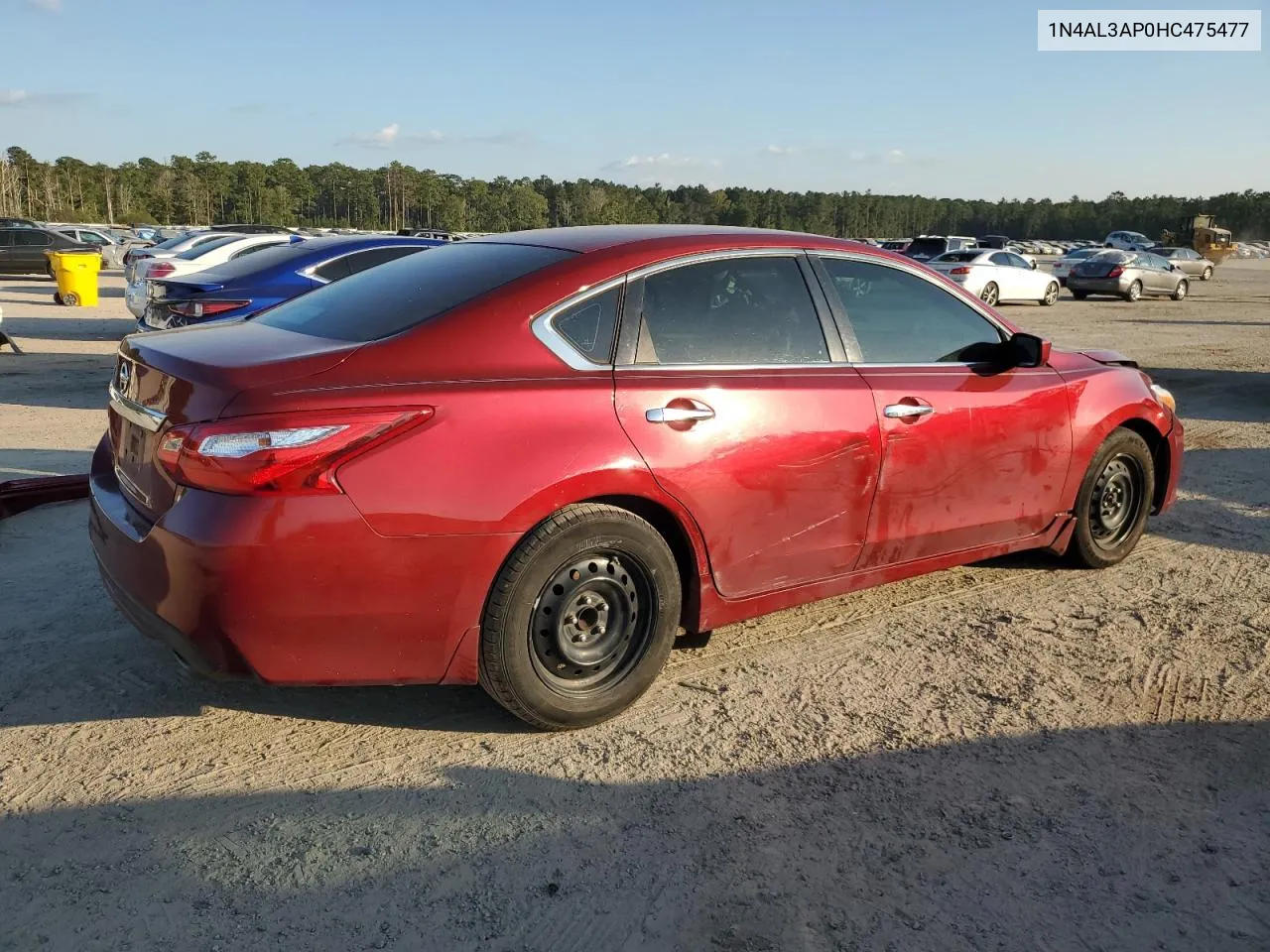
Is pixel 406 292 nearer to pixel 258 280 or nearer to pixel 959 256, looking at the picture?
pixel 258 280

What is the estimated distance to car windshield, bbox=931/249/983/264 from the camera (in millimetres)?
25792

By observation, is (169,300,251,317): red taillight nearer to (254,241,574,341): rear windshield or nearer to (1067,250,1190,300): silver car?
(254,241,574,341): rear windshield

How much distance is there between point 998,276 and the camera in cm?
2564

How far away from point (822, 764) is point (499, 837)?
1071 millimetres

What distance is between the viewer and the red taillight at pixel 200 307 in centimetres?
841

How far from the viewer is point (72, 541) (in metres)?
5.21

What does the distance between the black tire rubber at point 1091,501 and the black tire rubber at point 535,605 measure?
249 cm

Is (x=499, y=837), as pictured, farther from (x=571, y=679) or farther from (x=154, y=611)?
(x=154, y=611)

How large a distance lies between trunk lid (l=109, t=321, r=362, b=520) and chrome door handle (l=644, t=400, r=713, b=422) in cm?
98

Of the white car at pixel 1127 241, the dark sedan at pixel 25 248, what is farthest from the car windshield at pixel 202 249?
the white car at pixel 1127 241

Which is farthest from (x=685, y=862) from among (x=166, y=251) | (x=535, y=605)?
(x=166, y=251)

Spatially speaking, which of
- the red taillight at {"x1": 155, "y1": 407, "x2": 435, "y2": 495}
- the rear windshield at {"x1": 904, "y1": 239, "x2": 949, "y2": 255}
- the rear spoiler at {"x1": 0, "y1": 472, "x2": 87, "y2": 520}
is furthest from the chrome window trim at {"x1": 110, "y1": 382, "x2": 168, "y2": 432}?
the rear windshield at {"x1": 904, "y1": 239, "x2": 949, "y2": 255}

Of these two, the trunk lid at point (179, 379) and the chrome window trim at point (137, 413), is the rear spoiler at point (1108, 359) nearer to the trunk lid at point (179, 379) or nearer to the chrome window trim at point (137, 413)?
the trunk lid at point (179, 379)

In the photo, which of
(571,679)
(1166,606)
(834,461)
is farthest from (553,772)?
(1166,606)
